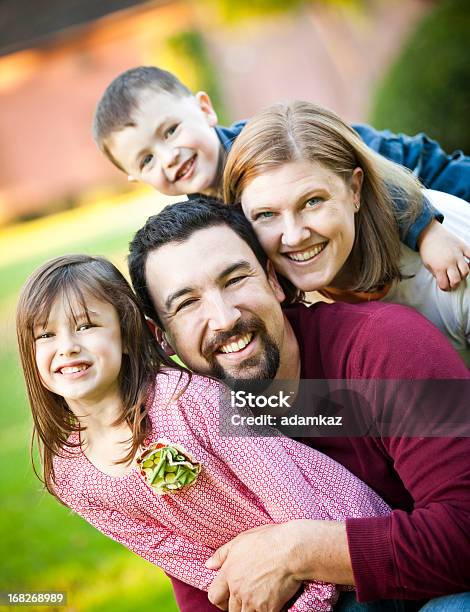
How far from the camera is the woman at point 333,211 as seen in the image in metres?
1.89

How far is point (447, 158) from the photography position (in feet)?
8.09

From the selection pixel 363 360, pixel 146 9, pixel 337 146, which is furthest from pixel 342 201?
pixel 146 9

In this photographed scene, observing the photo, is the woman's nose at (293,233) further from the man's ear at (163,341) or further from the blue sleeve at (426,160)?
the blue sleeve at (426,160)

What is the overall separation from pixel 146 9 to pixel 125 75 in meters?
3.83

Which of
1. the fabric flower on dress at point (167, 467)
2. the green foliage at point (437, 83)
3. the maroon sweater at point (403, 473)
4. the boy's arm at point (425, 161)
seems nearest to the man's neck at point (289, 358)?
the maroon sweater at point (403, 473)

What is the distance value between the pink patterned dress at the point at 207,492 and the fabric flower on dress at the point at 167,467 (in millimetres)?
17

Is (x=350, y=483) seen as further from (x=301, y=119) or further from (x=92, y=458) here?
(x=301, y=119)

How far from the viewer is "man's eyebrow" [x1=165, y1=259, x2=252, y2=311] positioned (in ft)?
5.91

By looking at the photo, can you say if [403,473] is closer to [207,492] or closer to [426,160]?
[207,492]

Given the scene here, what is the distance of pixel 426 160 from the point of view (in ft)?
8.09

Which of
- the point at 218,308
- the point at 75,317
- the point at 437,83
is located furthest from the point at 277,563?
the point at 437,83

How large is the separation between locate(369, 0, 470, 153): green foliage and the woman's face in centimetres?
293

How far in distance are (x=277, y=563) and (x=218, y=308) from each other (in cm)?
53

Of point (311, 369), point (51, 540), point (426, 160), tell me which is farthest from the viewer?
point (51, 540)
